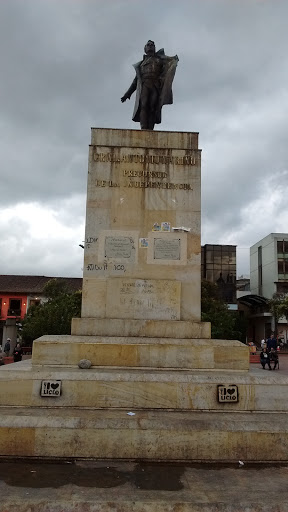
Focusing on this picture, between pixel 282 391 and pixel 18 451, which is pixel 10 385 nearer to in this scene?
pixel 18 451

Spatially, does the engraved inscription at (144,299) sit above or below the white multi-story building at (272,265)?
below

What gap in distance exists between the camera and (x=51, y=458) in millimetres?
5129

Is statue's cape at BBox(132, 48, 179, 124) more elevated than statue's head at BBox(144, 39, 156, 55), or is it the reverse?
statue's head at BBox(144, 39, 156, 55)

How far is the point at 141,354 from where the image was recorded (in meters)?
7.24

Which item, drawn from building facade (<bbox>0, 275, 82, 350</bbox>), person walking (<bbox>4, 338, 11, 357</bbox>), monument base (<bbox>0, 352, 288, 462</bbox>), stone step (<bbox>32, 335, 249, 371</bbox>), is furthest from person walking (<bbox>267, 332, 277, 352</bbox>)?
building facade (<bbox>0, 275, 82, 350</bbox>)

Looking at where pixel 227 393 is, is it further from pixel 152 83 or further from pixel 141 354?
pixel 152 83

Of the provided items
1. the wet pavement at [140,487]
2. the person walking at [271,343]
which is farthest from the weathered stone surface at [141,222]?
the person walking at [271,343]

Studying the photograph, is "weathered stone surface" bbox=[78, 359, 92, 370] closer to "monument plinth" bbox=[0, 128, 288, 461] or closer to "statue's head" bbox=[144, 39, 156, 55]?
"monument plinth" bbox=[0, 128, 288, 461]

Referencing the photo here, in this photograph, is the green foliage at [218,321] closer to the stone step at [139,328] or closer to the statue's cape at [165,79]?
the statue's cape at [165,79]

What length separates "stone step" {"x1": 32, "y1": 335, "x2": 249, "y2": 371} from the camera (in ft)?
23.6

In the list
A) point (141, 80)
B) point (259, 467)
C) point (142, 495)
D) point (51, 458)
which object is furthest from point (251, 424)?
point (141, 80)

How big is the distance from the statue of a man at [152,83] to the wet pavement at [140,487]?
762 cm

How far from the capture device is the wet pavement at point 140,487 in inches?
152

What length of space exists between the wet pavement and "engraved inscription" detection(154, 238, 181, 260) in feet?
14.5
